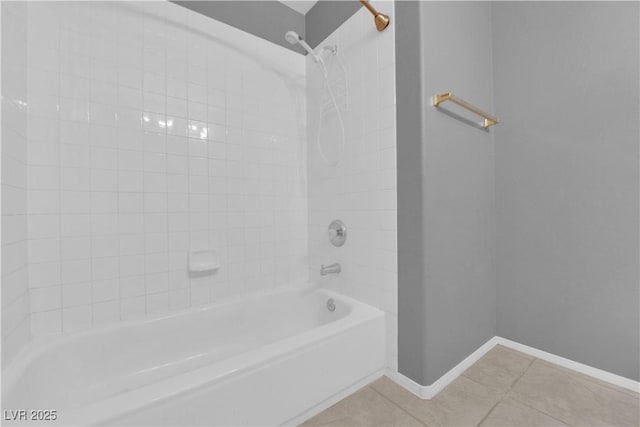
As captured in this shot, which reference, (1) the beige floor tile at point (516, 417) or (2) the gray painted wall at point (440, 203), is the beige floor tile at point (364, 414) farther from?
(1) the beige floor tile at point (516, 417)

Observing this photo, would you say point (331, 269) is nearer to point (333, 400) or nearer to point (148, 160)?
point (333, 400)

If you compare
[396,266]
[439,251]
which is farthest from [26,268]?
[439,251]

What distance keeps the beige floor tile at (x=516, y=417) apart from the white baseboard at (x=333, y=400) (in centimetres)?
46

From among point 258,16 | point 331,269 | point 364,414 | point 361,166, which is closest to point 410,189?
point 361,166

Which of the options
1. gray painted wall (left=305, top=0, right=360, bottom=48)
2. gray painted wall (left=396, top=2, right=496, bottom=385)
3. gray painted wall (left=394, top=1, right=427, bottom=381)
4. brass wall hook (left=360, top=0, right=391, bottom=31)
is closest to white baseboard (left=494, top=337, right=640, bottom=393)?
gray painted wall (left=396, top=2, right=496, bottom=385)

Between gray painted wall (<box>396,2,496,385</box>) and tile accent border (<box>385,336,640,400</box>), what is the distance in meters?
0.03

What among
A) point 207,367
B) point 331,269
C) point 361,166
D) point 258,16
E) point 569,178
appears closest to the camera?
point 207,367

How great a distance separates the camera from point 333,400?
3.57 feet

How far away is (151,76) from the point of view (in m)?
1.31

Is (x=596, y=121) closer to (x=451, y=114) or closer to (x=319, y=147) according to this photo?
(x=451, y=114)

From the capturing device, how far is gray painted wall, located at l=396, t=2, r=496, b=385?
114 centimetres

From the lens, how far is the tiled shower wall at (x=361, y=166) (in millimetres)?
1278

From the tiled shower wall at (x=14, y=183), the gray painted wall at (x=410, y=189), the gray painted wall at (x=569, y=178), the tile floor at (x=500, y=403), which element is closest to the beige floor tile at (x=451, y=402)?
the tile floor at (x=500, y=403)

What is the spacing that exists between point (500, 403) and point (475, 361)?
0.33m
